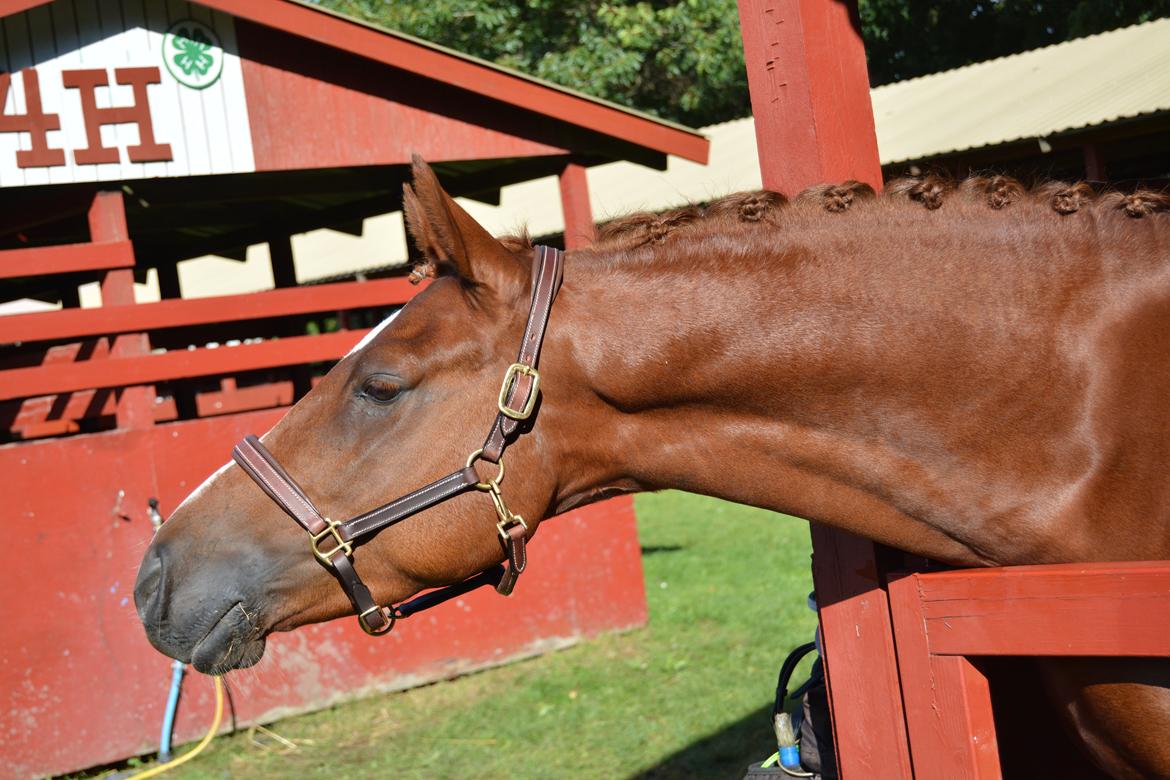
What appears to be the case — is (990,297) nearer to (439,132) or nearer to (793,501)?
(793,501)

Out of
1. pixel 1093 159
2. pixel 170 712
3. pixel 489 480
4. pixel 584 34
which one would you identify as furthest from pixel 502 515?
pixel 584 34

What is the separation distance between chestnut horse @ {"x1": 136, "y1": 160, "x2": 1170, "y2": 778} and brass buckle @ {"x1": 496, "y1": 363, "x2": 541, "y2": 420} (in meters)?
0.04

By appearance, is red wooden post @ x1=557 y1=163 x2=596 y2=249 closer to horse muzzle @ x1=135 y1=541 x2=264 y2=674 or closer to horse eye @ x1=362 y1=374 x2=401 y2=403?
horse eye @ x1=362 y1=374 x2=401 y2=403

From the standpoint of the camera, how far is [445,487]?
2.15m

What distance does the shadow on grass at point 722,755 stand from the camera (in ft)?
15.4

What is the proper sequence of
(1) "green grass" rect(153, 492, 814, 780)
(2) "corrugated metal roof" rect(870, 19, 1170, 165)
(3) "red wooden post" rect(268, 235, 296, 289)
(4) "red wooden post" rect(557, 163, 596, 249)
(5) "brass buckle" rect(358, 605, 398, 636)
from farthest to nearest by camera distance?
(2) "corrugated metal roof" rect(870, 19, 1170, 165) → (3) "red wooden post" rect(268, 235, 296, 289) → (4) "red wooden post" rect(557, 163, 596, 249) → (1) "green grass" rect(153, 492, 814, 780) → (5) "brass buckle" rect(358, 605, 398, 636)

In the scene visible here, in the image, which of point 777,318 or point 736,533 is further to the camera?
point 736,533

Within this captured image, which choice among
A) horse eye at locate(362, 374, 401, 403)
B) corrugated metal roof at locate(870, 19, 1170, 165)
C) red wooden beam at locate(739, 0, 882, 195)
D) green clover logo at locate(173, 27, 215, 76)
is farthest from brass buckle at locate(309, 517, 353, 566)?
corrugated metal roof at locate(870, 19, 1170, 165)

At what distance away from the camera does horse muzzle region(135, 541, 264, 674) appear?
2.17m

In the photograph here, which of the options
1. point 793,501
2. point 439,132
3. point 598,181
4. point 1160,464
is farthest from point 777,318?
point 598,181

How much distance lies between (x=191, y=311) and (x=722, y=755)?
3.63 metres

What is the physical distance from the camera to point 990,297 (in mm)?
2041

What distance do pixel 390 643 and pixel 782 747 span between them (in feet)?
13.9

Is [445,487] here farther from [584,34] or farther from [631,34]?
[584,34]
